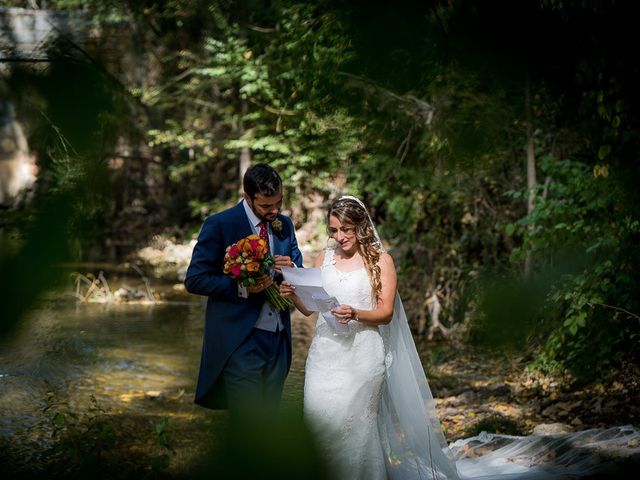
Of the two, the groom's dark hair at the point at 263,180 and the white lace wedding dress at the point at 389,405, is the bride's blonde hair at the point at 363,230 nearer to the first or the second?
the white lace wedding dress at the point at 389,405

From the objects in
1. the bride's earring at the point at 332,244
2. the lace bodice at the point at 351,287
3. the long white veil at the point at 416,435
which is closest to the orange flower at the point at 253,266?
the lace bodice at the point at 351,287

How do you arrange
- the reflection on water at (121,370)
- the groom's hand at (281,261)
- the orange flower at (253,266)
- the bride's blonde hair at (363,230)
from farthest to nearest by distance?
the reflection on water at (121,370) < the bride's blonde hair at (363,230) < the groom's hand at (281,261) < the orange flower at (253,266)

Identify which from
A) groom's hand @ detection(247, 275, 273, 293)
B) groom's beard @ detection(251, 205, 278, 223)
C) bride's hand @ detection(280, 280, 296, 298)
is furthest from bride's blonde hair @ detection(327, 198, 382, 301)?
groom's hand @ detection(247, 275, 273, 293)

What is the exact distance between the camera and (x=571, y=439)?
175 inches

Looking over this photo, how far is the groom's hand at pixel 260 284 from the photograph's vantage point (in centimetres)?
364

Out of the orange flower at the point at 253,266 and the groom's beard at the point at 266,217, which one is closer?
the orange flower at the point at 253,266

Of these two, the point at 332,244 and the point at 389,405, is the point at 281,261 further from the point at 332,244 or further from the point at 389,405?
the point at 389,405

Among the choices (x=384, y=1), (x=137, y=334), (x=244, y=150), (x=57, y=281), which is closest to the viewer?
(x=57, y=281)

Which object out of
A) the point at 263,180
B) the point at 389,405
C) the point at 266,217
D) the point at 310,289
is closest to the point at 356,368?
the point at 389,405

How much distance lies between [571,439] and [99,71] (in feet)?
13.8

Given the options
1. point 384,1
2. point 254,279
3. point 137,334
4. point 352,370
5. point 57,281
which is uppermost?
point 384,1

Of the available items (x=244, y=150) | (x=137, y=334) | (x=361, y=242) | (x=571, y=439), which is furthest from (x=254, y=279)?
(x=244, y=150)

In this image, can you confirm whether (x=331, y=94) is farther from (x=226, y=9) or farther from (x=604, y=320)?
(x=604, y=320)

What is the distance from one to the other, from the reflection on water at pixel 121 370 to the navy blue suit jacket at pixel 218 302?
23.7 inches
